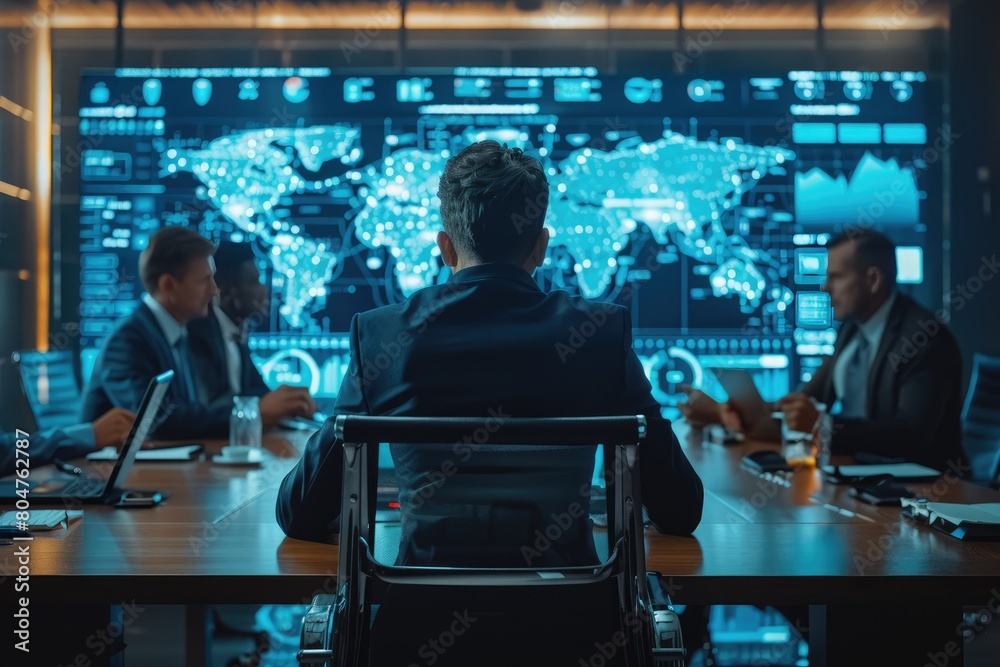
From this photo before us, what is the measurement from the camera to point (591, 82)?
4.50m

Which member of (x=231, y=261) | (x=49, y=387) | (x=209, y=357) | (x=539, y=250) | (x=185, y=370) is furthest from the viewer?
(x=231, y=261)

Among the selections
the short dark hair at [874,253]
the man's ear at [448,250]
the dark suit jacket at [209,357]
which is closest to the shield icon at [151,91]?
the dark suit jacket at [209,357]

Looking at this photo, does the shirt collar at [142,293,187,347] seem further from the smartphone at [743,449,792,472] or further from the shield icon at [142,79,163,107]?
the smartphone at [743,449,792,472]

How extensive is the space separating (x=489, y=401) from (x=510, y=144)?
3.46 meters

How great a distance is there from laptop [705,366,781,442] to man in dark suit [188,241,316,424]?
1.49 meters

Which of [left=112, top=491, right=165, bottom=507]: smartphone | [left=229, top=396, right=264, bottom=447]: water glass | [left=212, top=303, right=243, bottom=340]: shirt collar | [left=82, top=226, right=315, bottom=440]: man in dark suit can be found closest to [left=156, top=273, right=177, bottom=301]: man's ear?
[left=82, top=226, right=315, bottom=440]: man in dark suit

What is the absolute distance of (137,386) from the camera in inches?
118

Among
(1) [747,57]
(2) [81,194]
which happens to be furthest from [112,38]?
(1) [747,57]

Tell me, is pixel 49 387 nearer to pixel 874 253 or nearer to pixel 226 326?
→ pixel 226 326

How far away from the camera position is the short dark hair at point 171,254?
333cm

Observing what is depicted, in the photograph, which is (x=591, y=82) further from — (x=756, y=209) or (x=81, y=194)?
(x=81, y=194)

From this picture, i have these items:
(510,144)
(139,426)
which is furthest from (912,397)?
(510,144)

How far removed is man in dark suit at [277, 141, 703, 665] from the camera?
1090 mm

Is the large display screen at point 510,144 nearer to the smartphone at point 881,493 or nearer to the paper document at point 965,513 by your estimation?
the smartphone at point 881,493
